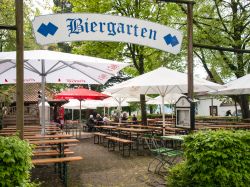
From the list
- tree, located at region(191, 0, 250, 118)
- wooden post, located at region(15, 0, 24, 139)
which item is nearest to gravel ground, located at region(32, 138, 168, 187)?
wooden post, located at region(15, 0, 24, 139)

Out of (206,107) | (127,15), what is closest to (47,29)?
(127,15)

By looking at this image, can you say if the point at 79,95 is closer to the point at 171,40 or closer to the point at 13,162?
the point at 171,40

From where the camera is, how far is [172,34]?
21.8 feet

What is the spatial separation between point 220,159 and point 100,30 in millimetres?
3024

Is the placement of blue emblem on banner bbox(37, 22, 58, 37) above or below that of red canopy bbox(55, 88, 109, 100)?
above

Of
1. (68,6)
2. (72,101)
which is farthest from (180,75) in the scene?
(68,6)

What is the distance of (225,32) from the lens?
765 inches

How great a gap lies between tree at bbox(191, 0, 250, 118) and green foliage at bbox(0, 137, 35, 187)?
15.7 m

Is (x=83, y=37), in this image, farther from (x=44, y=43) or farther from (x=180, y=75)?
(x=180, y=75)

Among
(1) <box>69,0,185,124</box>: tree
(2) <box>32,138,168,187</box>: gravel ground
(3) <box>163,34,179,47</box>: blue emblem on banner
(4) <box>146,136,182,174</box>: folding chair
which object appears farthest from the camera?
(1) <box>69,0,185,124</box>: tree

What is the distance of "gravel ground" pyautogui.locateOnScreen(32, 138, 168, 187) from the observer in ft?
24.3

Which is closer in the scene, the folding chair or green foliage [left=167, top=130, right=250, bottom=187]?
green foliage [left=167, top=130, right=250, bottom=187]

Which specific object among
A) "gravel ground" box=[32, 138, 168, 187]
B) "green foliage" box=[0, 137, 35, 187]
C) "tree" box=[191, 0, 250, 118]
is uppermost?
"tree" box=[191, 0, 250, 118]

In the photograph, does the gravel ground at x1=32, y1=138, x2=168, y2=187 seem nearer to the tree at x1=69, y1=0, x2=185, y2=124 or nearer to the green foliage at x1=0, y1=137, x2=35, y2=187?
the green foliage at x1=0, y1=137, x2=35, y2=187
